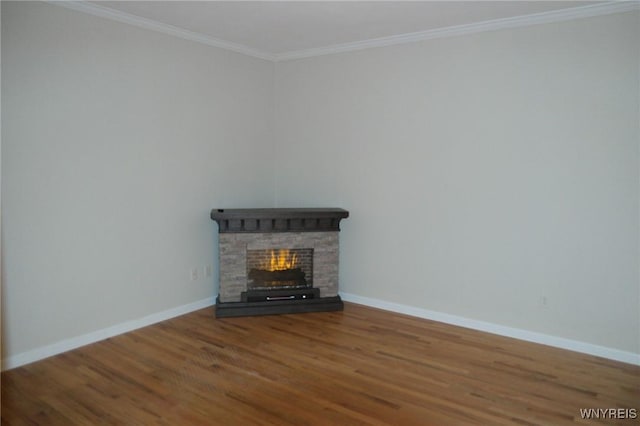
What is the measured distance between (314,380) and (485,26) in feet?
9.77

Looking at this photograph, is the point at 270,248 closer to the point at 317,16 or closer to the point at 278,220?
the point at 278,220

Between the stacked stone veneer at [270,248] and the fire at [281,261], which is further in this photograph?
the fire at [281,261]

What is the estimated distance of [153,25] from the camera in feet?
12.6

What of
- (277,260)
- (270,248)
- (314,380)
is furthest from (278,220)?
(314,380)

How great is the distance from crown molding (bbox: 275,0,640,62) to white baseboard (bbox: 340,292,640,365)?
239cm

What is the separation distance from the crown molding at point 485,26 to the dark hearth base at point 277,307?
2.41 metres

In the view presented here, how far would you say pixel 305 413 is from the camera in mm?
2697

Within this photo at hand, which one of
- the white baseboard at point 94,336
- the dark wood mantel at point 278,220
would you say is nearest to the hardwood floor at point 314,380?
the white baseboard at point 94,336

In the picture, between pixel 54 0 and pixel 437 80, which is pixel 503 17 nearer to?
pixel 437 80

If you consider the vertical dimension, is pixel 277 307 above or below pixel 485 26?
below

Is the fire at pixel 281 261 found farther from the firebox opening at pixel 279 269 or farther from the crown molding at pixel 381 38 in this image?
the crown molding at pixel 381 38

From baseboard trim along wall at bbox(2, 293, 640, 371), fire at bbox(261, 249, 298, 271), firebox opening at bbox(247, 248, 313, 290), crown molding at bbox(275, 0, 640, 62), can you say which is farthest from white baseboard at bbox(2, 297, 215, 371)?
crown molding at bbox(275, 0, 640, 62)

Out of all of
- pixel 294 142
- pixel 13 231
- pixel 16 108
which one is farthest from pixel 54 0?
pixel 294 142

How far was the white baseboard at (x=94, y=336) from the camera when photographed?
10.6 feet
